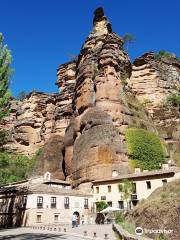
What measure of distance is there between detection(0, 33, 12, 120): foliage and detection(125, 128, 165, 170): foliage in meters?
29.6

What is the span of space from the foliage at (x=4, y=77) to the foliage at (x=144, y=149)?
29553 millimetres

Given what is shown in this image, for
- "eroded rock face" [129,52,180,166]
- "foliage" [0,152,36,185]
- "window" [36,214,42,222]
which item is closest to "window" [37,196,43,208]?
"window" [36,214,42,222]

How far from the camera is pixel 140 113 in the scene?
193ft

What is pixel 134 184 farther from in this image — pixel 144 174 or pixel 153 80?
pixel 153 80

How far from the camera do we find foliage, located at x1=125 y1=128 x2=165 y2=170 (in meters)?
50.3

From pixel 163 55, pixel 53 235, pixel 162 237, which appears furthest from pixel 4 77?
pixel 163 55

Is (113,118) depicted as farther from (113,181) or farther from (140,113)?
(113,181)

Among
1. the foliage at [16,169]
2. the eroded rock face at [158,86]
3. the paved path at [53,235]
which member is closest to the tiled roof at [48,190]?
the paved path at [53,235]

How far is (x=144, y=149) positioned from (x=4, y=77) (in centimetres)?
3203

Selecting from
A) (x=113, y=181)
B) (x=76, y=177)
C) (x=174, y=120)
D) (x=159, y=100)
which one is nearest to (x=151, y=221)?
(x=113, y=181)

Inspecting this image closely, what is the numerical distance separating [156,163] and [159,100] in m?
22.3

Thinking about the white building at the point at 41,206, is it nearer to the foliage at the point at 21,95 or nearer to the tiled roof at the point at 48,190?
the tiled roof at the point at 48,190

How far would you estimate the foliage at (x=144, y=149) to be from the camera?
50.3m

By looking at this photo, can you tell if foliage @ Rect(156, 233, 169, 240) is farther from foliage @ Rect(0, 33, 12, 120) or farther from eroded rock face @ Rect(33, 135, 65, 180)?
eroded rock face @ Rect(33, 135, 65, 180)
